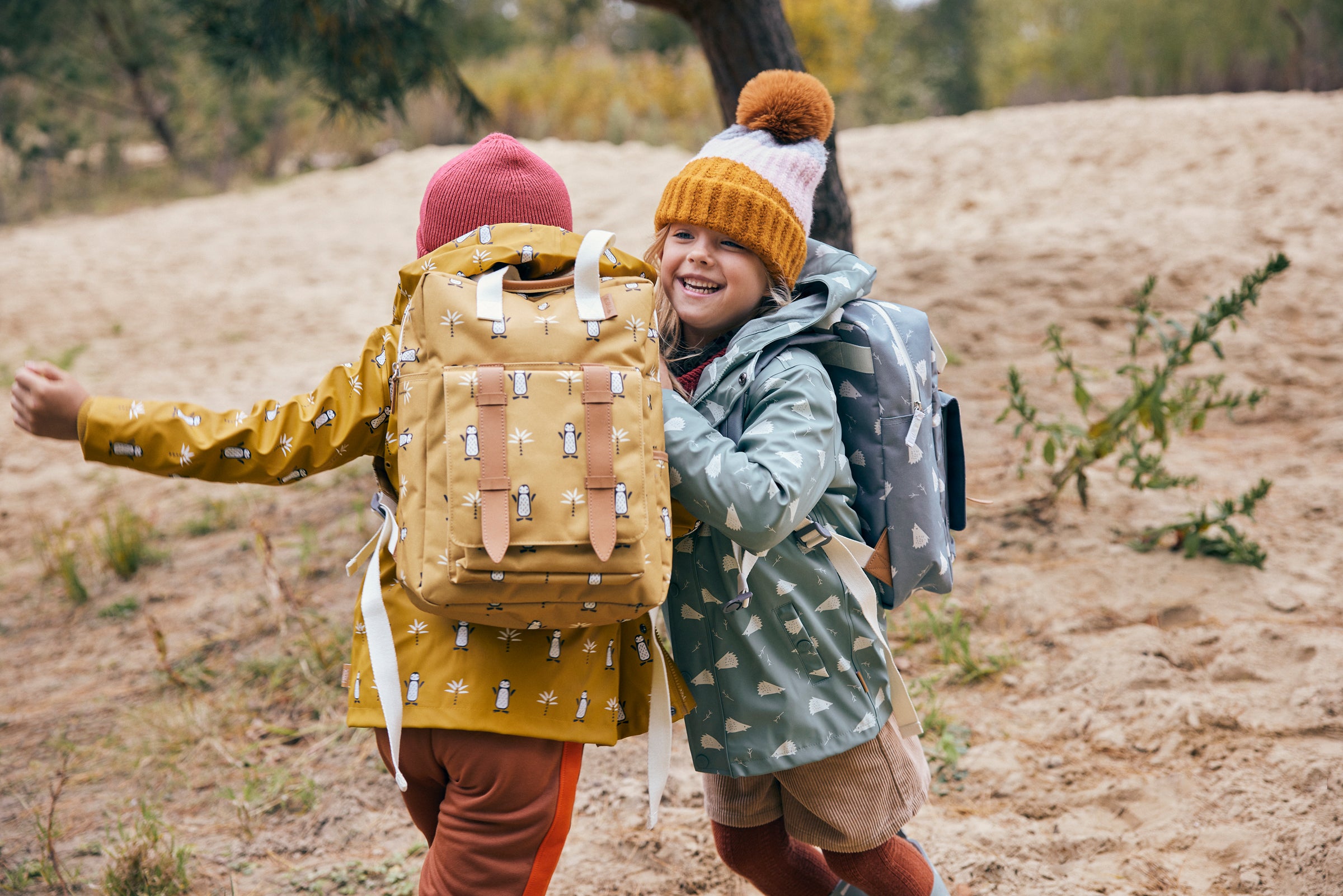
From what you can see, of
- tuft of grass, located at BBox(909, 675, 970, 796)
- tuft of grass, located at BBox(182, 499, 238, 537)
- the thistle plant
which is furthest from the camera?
tuft of grass, located at BBox(182, 499, 238, 537)

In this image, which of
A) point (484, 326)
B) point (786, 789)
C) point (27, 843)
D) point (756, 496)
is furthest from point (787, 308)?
point (27, 843)

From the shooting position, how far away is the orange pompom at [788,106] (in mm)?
1592

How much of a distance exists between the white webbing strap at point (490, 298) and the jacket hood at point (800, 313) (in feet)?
1.20

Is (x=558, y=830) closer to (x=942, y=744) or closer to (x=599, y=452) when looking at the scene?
(x=599, y=452)

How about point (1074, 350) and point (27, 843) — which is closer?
point (27, 843)

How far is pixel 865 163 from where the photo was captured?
8234mm

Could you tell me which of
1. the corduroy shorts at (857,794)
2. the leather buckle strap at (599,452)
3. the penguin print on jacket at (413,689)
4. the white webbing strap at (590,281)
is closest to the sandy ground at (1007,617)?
the corduroy shorts at (857,794)

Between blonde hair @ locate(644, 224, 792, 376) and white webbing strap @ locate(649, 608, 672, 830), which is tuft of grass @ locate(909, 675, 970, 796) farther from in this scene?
blonde hair @ locate(644, 224, 792, 376)

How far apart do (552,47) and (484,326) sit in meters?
11.7

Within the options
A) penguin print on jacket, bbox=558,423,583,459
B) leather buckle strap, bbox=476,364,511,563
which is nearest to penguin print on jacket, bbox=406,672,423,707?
leather buckle strap, bbox=476,364,511,563

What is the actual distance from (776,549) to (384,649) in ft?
1.87

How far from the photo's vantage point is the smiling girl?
1.42 metres

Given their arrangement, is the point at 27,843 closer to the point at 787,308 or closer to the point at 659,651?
the point at 659,651

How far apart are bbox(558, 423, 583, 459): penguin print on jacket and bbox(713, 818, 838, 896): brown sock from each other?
0.83 meters
